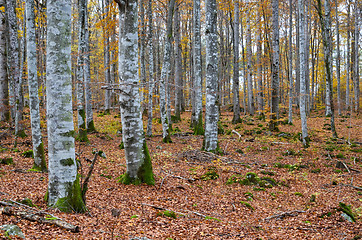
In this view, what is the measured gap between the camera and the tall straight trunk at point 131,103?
6.04m

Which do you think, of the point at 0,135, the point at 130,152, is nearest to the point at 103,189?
the point at 130,152

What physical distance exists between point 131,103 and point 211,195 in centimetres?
310

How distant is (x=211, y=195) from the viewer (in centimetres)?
643

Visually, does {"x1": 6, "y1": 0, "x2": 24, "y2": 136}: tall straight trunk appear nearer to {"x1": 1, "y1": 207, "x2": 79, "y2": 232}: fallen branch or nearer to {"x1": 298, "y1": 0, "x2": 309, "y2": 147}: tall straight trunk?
{"x1": 1, "y1": 207, "x2": 79, "y2": 232}: fallen branch

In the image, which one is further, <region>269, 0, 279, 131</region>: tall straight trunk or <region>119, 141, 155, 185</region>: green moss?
<region>269, 0, 279, 131</region>: tall straight trunk

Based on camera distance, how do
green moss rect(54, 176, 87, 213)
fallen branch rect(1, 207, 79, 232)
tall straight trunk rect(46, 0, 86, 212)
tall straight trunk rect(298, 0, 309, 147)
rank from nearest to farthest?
fallen branch rect(1, 207, 79, 232) < tall straight trunk rect(46, 0, 86, 212) < green moss rect(54, 176, 87, 213) < tall straight trunk rect(298, 0, 309, 147)

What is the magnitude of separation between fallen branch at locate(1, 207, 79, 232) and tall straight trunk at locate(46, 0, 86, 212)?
39 cm

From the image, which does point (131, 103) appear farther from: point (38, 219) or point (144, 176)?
point (38, 219)

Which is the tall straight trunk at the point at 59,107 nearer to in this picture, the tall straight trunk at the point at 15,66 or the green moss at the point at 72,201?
the green moss at the point at 72,201

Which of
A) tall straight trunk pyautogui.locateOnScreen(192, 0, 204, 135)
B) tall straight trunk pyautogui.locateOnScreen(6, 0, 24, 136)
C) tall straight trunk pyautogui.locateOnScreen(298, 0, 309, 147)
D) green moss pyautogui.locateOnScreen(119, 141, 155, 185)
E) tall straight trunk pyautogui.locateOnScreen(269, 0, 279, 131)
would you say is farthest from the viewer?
tall straight trunk pyautogui.locateOnScreen(269, 0, 279, 131)

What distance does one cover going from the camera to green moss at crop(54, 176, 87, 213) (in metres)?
4.07

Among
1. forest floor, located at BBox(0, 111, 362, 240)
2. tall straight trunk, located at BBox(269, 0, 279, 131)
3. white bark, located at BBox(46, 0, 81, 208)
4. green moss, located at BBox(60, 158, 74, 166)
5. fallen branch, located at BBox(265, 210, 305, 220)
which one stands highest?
tall straight trunk, located at BBox(269, 0, 279, 131)

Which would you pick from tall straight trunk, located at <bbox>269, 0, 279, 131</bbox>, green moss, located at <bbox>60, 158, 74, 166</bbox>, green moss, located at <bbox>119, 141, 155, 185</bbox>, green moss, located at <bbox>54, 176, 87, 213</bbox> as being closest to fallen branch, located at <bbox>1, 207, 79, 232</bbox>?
green moss, located at <bbox>54, 176, 87, 213</bbox>

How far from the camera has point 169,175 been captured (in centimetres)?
733
